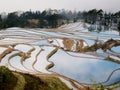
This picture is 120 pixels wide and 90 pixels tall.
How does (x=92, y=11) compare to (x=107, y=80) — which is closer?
(x=107, y=80)

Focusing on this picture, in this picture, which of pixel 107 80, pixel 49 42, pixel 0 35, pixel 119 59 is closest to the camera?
pixel 107 80

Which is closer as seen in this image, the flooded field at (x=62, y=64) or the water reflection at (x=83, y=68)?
the flooded field at (x=62, y=64)

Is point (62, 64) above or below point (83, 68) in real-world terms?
above

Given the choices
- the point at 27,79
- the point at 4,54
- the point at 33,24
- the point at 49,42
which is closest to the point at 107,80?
the point at 4,54

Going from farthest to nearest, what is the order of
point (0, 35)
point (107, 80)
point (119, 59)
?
point (0, 35) < point (119, 59) < point (107, 80)

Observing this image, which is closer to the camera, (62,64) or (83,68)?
(83,68)

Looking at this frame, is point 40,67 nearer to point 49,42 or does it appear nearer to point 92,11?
point 49,42

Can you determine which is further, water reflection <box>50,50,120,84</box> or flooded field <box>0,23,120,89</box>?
water reflection <box>50,50,120,84</box>

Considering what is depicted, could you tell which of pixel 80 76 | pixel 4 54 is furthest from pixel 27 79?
pixel 4 54

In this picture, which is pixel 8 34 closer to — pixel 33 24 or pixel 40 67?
pixel 40 67

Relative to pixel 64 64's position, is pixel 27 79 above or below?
above
